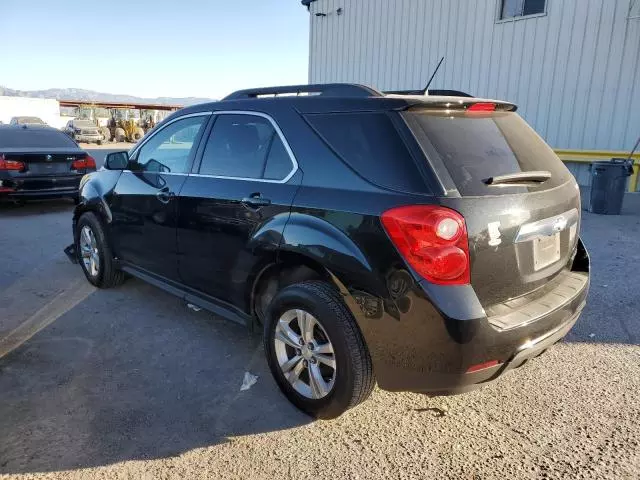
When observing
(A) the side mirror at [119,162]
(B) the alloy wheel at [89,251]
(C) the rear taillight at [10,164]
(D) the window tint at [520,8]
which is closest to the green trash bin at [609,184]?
(D) the window tint at [520,8]

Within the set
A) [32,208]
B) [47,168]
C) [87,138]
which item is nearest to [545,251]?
[47,168]

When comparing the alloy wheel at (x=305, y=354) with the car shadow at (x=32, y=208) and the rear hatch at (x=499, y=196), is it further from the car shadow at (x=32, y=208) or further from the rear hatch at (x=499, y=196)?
the car shadow at (x=32, y=208)

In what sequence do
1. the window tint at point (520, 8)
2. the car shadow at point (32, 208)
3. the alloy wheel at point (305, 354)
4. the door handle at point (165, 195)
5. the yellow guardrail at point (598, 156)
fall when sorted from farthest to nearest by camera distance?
the window tint at point (520, 8)
the yellow guardrail at point (598, 156)
the car shadow at point (32, 208)
the door handle at point (165, 195)
the alloy wheel at point (305, 354)

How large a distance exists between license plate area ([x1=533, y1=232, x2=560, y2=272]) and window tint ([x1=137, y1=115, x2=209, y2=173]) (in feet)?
8.01

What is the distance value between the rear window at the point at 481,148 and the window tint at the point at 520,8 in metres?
10.2

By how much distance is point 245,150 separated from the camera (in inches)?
131

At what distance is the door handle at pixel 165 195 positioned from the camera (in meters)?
3.78

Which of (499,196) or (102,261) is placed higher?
(499,196)

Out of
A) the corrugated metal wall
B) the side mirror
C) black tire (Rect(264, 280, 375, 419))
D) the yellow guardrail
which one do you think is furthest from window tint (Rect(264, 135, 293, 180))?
the corrugated metal wall

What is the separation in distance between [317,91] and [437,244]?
4.29 ft

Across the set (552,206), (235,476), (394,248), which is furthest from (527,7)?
(235,476)

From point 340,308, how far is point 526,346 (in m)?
0.94

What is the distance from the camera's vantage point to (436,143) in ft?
8.12

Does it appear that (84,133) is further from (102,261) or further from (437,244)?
(437,244)
